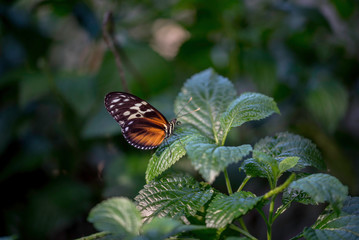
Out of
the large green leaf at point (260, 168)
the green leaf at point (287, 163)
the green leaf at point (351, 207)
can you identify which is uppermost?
the green leaf at point (287, 163)

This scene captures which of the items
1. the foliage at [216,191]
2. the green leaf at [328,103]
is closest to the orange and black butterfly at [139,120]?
the foliage at [216,191]

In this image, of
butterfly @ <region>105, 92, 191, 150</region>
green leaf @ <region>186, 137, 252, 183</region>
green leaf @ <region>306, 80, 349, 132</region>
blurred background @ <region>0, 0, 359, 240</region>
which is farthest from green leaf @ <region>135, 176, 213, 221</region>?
green leaf @ <region>306, 80, 349, 132</region>

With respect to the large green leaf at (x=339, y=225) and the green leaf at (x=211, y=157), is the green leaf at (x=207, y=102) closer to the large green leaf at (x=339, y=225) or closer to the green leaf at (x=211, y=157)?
the green leaf at (x=211, y=157)

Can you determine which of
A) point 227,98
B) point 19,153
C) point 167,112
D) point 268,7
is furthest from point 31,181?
point 268,7

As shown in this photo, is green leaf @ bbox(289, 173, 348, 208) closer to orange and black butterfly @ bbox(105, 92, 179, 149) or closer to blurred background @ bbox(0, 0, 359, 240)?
orange and black butterfly @ bbox(105, 92, 179, 149)

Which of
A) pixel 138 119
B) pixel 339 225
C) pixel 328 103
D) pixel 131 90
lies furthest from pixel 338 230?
pixel 131 90

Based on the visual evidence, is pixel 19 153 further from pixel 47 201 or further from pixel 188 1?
pixel 188 1
